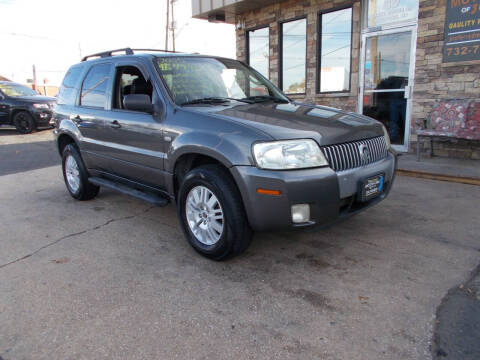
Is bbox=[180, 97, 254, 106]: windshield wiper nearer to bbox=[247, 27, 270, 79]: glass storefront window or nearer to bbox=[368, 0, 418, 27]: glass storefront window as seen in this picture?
bbox=[368, 0, 418, 27]: glass storefront window

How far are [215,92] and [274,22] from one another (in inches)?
283

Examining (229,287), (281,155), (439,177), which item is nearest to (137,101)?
(281,155)

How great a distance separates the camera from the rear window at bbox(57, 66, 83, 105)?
4.91 metres

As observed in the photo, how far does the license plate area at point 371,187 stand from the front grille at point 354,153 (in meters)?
0.15

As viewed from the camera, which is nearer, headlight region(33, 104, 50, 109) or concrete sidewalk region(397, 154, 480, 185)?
concrete sidewalk region(397, 154, 480, 185)

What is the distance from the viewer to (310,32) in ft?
30.0

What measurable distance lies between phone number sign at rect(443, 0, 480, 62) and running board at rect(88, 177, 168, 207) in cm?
608

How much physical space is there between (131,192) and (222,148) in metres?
1.58

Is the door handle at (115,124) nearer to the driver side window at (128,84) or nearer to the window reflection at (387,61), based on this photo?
the driver side window at (128,84)

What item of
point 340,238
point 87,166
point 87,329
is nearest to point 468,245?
point 340,238

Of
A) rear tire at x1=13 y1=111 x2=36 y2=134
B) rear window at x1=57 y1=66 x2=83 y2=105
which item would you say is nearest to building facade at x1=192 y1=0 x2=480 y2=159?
rear window at x1=57 y1=66 x2=83 y2=105

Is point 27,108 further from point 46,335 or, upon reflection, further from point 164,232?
point 46,335

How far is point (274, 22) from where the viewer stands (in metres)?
9.94

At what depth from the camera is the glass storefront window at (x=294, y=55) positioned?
9.52m
